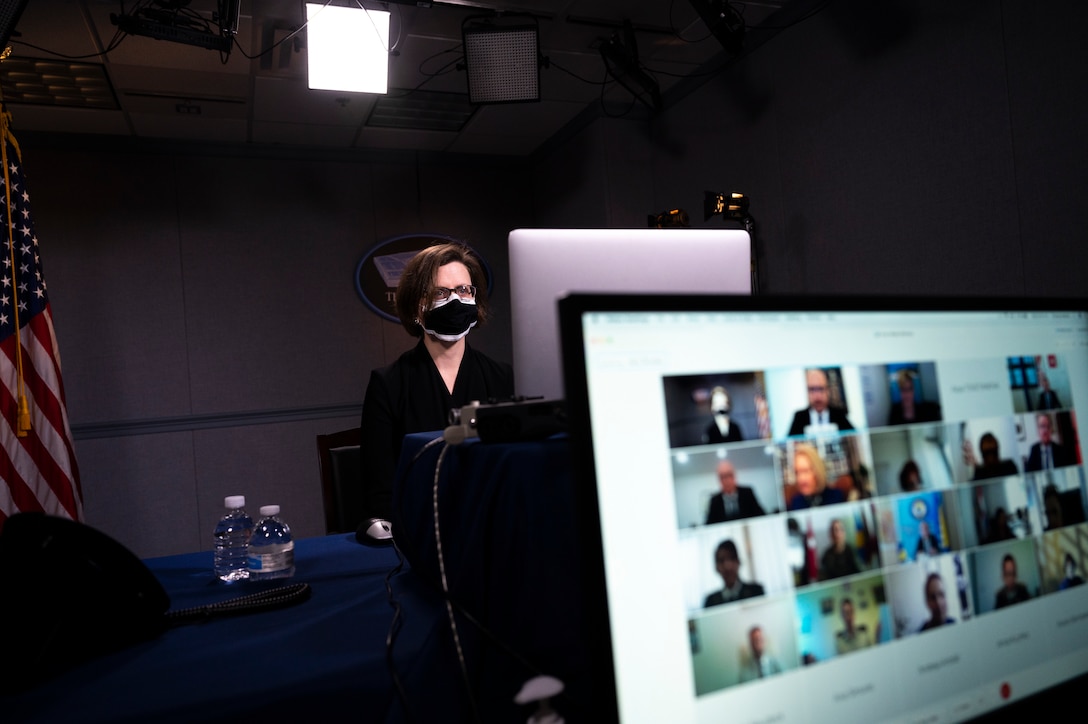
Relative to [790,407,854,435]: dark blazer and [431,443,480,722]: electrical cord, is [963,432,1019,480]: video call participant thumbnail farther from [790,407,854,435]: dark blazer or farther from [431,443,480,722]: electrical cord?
[431,443,480,722]: electrical cord

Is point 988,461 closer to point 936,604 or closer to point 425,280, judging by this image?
point 936,604

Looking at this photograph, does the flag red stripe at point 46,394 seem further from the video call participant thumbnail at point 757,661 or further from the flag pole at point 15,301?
the video call participant thumbnail at point 757,661

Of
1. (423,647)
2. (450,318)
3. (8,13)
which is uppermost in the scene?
(8,13)

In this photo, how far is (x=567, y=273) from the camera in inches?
42.1

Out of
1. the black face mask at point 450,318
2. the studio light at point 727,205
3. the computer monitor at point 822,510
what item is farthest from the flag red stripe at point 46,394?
the computer monitor at point 822,510

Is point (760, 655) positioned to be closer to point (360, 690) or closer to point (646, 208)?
point (360, 690)

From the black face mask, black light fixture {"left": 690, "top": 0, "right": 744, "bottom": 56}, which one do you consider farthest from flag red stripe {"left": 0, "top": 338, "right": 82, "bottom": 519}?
black light fixture {"left": 690, "top": 0, "right": 744, "bottom": 56}

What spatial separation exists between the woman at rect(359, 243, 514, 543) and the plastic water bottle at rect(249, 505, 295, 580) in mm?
951

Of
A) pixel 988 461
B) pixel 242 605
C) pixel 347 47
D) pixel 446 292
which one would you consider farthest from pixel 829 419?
pixel 347 47

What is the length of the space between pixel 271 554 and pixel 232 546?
0.60ft

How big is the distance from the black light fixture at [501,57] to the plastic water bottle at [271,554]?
8.58 ft

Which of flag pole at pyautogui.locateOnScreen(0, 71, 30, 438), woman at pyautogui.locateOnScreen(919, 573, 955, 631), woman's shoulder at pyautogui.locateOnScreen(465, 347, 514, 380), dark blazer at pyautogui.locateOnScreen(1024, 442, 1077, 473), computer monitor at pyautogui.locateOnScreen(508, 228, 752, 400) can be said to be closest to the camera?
woman at pyautogui.locateOnScreen(919, 573, 955, 631)

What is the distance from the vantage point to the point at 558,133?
4.85 meters

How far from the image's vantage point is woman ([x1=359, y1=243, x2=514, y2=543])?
89.4 inches
